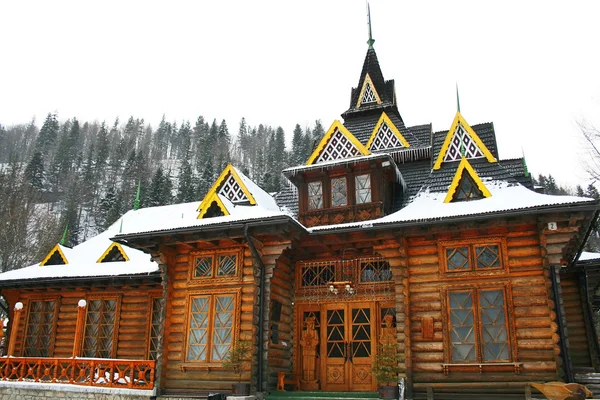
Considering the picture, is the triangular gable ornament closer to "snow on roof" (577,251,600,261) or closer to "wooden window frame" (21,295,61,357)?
"wooden window frame" (21,295,61,357)

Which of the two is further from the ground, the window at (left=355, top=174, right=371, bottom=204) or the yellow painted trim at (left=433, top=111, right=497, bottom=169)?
the yellow painted trim at (left=433, top=111, right=497, bottom=169)

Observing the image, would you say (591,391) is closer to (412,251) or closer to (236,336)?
(412,251)

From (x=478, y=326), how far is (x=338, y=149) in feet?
23.8

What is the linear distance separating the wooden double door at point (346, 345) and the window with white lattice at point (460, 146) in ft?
17.5

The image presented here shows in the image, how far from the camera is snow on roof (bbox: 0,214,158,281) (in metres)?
17.5

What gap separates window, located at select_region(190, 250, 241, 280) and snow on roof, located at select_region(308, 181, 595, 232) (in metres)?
2.51

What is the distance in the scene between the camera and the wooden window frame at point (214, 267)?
1434 cm

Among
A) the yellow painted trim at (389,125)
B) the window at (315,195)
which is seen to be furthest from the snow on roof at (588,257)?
the window at (315,195)

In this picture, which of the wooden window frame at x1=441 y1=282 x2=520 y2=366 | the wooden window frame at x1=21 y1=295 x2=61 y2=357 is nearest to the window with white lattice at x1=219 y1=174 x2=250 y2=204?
the wooden window frame at x1=441 y1=282 x2=520 y2=366

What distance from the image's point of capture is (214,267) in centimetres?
1465

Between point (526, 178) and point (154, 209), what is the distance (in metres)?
16.3

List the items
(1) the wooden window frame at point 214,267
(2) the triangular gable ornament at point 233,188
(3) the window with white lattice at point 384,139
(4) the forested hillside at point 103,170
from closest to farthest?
(1) the wooden window frame at point 214,267, (2) the triangular gable ornament at point 233,188, (3) the window with white lattice at point 384,139, (4) the forested hillside at point 103,170

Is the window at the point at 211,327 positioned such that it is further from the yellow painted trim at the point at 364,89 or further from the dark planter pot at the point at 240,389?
the yellow painted trim at the point at 364,89

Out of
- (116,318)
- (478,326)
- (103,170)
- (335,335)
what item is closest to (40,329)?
(116,318)
